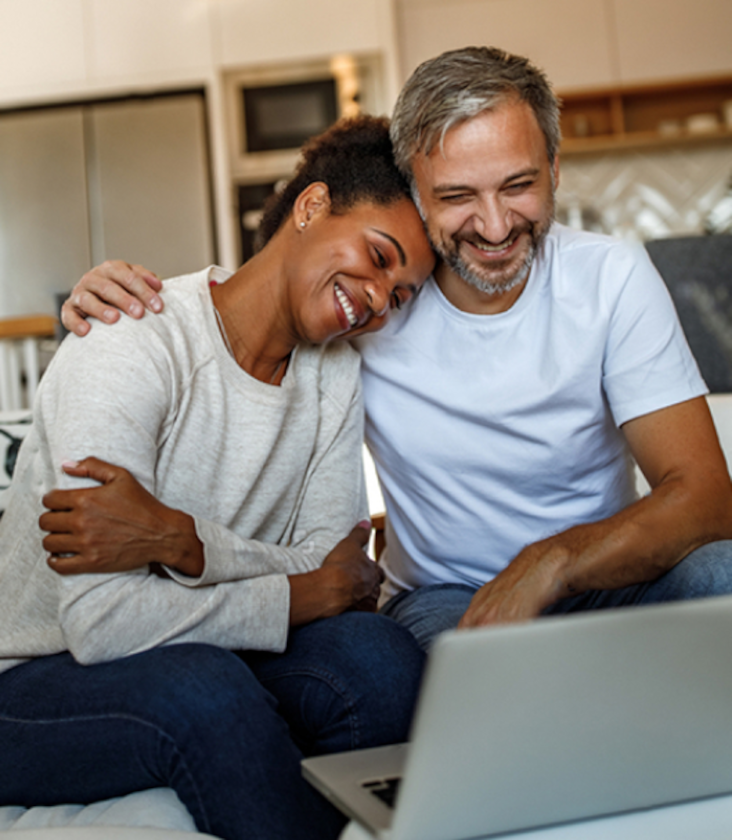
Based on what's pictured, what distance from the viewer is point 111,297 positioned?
1060 mm

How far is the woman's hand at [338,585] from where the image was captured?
1088mm

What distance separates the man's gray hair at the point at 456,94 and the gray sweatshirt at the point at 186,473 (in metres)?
0.32

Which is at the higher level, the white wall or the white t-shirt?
the white wall

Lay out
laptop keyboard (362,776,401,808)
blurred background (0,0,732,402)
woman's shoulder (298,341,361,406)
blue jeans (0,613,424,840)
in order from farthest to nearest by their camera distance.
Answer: blurred background (0,0,732,402) < woman's shoulder (298,341,361,406) < blue jeans (0,613,424,840) < laptop keyboard (362,776,401,808)

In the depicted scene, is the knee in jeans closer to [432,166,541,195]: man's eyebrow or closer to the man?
the man

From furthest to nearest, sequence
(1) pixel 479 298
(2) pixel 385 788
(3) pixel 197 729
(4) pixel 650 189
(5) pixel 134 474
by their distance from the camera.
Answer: (4) pixel 650 189 < (1) pixel 479 298 < (5) pixel 134 474 < (3) pixel 197 729 < (2) pixel 385 788

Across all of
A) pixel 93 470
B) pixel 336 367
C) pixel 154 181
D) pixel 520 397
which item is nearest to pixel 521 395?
pixel 520 397

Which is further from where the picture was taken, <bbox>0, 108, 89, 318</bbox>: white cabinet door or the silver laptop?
<bbox>0, 108, 89, 318</bbox>: white cabinet door

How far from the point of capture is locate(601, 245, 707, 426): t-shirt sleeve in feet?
3.83

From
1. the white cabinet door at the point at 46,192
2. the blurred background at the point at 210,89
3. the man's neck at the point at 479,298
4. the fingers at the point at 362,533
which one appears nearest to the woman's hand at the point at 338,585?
the fingers at the point at 362,533

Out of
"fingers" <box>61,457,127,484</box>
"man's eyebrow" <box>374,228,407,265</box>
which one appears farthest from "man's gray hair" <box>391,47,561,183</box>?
"fingers" <box>61,457,127,484</box>

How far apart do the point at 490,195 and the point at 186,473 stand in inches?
20.5

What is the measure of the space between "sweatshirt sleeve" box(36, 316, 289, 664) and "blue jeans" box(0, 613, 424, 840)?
36 mm

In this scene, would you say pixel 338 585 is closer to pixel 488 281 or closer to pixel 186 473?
pixel 186 473
